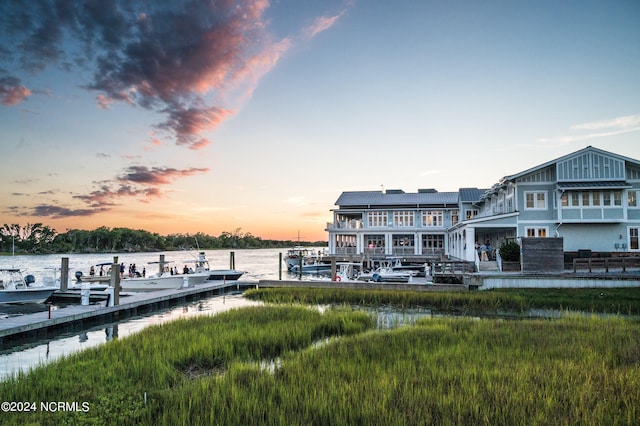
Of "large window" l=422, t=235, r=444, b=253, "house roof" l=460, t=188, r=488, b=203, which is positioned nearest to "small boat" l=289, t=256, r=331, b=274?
"large window" l=422, t=235, r=444, b=253

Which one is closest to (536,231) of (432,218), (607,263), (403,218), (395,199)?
(607,263)

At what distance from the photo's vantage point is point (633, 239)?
29.4m

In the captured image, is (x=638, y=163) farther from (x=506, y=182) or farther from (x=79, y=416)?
(x=79, y=416)

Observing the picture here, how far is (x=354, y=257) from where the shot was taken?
46969 mm

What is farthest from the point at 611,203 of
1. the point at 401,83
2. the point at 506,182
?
the point at 401,83

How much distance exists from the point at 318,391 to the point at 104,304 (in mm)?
A: 17358

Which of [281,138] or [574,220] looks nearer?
[574,220]

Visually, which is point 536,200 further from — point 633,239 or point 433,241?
point 433,241

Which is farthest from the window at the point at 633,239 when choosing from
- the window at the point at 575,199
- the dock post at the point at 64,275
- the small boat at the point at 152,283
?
the dock post at the point at 64,275

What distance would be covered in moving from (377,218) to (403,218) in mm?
3238

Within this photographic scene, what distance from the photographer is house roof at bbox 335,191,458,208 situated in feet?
165

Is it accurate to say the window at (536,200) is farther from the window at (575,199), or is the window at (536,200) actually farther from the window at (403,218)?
the window at (403,218)

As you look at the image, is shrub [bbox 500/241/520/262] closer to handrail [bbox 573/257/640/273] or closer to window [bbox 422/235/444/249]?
handrail [bbox 573/257/640/273]

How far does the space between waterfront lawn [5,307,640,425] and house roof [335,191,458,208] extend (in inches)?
1462
